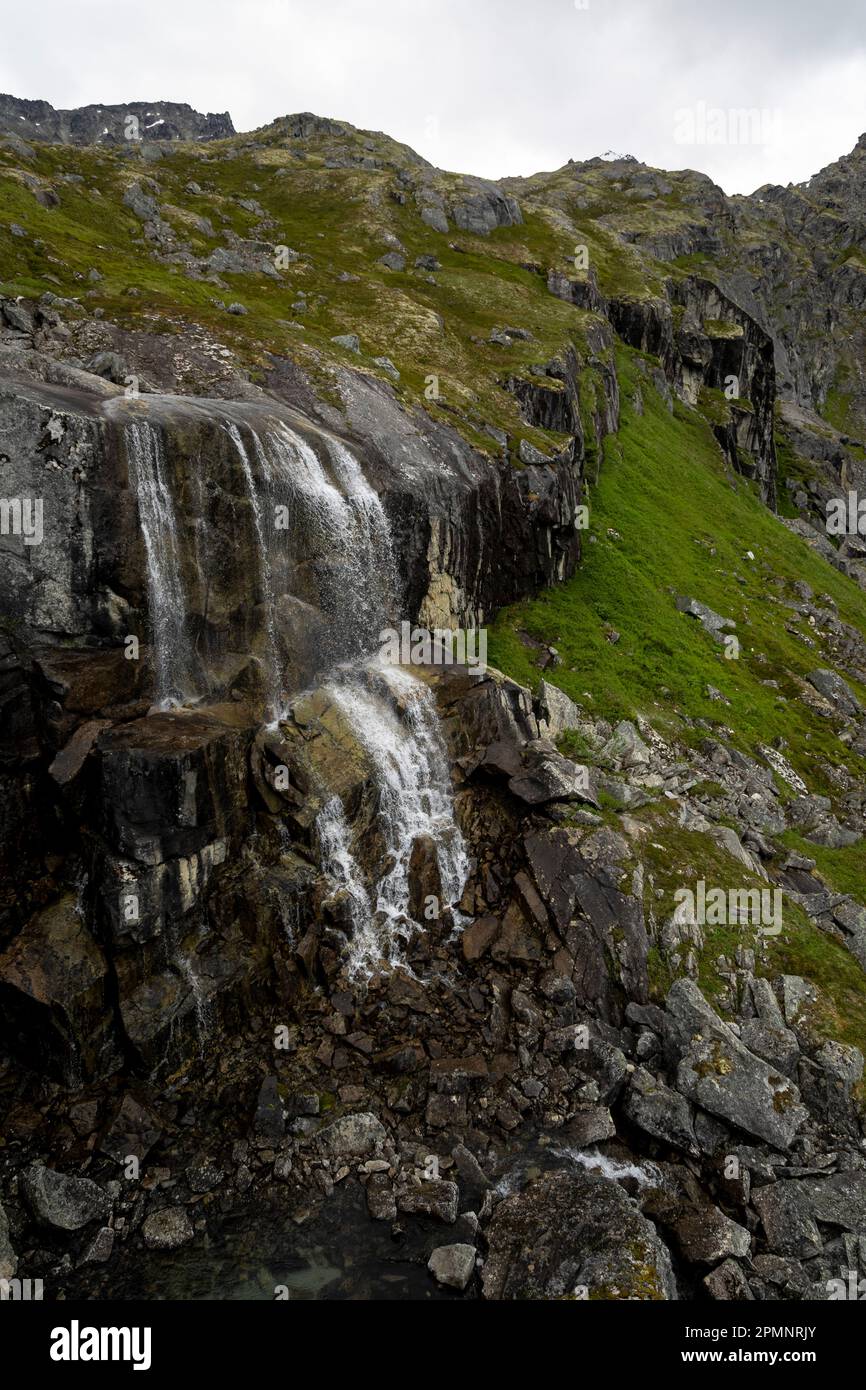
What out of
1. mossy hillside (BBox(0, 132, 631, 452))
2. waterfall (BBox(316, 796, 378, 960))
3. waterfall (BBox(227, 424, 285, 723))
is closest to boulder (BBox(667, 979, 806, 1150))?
waterfall (BBox(316, 796, 378, 960))

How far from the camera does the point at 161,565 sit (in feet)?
87.8

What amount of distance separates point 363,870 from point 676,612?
3640 cm

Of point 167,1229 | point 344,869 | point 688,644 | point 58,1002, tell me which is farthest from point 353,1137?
point 688,644

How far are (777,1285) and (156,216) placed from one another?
287 ft

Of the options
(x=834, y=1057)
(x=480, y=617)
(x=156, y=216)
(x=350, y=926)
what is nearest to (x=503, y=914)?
(x=350, y=926)

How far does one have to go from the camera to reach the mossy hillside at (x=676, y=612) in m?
42.8

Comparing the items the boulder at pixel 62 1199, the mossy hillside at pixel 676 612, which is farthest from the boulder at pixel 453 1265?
the mossy hillside at pixel 676 612

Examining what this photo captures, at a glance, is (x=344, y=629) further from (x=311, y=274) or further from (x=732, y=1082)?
(x=311, y=274)

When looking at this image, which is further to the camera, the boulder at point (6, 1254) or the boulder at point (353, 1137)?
the boulder at point (353, 1137)

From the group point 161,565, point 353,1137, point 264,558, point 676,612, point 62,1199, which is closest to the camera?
point 62,1199

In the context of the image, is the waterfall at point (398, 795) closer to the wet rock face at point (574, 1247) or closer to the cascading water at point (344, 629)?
the cascading water at point (344, 629)

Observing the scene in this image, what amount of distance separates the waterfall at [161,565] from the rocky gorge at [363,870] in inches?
6.5

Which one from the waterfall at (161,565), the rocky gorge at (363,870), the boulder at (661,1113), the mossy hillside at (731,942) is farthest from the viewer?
the waterfall at (161,565)

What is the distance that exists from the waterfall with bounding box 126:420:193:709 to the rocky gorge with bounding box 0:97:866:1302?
166 millimetres
